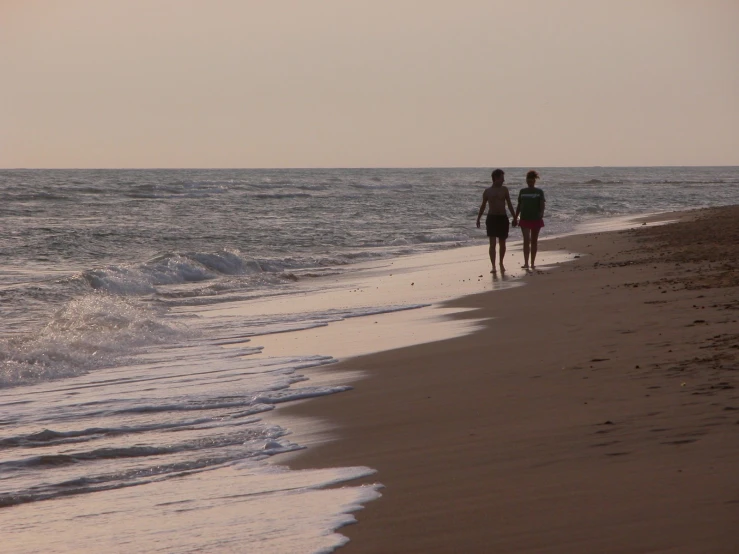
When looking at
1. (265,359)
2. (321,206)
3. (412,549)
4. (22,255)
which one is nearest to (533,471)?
(412,549)

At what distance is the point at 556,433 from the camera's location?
450 cm

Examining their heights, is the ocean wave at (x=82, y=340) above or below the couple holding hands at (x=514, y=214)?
below

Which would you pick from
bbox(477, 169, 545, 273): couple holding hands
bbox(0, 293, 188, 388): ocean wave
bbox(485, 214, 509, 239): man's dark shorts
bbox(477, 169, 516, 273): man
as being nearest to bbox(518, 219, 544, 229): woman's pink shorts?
bbox(477, 169, 545, 273): couple holding hands

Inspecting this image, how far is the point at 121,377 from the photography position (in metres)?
7.43

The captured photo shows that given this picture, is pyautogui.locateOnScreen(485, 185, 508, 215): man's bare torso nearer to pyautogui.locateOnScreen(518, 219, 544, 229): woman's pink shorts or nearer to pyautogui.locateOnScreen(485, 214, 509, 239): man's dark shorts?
pyautogui.locateOnScreen(485, 214, 509, 239): man's dark shorts

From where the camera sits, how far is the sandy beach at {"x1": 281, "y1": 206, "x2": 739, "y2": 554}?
327 cm

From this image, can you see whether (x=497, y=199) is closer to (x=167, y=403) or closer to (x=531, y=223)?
(x=531, y=223)

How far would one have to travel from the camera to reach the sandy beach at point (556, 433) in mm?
3270

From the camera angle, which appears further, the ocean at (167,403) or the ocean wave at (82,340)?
the ocean wave at (82,340)

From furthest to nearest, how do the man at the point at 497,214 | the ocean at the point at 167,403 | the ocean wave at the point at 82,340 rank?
the man at the point at 497,214
the ocean wave at the point at 82,340
the ocean at the point at 167,403

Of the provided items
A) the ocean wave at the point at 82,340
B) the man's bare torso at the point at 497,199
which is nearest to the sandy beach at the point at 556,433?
the ocean wave at the point at 82,340

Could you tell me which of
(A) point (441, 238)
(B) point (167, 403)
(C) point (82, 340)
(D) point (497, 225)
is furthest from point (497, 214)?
(A) point (441, 238)

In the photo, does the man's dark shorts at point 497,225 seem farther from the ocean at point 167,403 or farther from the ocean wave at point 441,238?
the ocean wave at point 441,238

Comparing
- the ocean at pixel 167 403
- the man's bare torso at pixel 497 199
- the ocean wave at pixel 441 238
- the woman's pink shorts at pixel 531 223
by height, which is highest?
the man's bare torso at pixel 497 199
